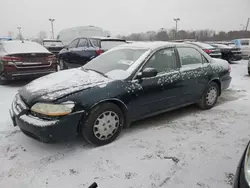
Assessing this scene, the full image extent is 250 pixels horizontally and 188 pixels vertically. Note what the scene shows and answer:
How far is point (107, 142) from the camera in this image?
3088 mm

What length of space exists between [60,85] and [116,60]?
1169mm

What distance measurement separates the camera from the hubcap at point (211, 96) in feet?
14.8

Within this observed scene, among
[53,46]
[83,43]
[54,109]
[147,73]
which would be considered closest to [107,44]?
[83,43]

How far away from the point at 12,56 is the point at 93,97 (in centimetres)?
421

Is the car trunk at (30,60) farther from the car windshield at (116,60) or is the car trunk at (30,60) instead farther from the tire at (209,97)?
the tire at (209,97)

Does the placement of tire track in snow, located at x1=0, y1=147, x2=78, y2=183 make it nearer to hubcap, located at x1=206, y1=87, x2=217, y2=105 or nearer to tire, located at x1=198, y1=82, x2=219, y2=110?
tire, located at x1=198, y1=82, x2=219, y2=110

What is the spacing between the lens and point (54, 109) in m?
2.63

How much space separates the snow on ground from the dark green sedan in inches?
11.2

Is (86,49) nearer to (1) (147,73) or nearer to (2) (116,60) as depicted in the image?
(2) (116,60)

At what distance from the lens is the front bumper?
2.60m

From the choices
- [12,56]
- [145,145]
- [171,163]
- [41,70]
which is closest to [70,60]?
[41,70]

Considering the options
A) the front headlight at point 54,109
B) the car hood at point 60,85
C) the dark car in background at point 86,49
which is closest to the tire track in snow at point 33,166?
the front headlight at point 54,109

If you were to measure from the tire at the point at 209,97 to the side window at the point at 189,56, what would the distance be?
60 cm

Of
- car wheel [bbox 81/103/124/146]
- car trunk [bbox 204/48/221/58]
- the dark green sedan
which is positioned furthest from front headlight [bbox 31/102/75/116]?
car trunk [bbox 204/48/221/58]
